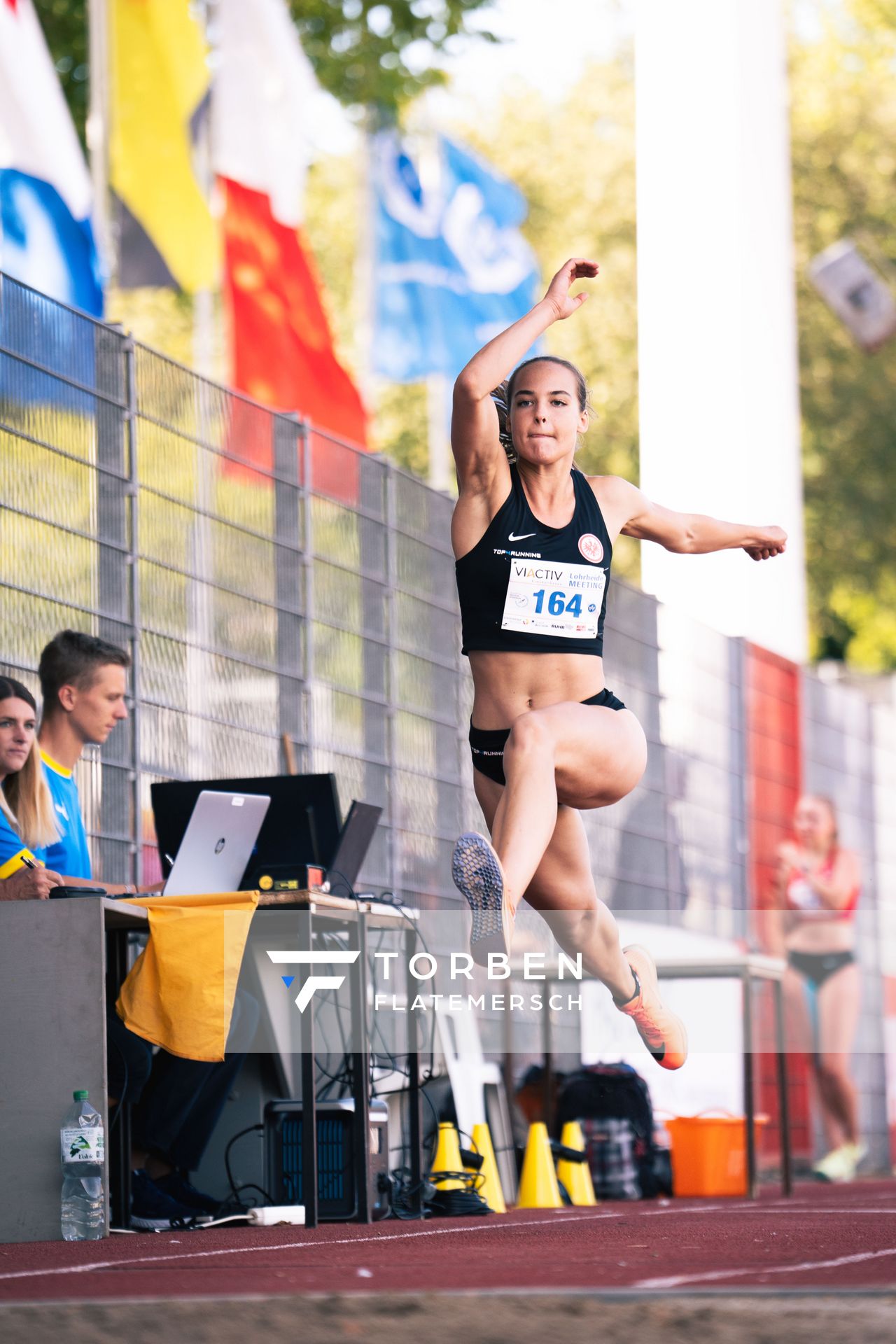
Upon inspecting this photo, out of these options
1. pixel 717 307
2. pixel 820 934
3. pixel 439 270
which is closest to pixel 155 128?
pixel 717 307

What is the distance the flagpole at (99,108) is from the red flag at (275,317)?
101 cm

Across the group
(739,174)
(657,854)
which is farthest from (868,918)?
(739,174)

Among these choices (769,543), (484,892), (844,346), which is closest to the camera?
(484,892)

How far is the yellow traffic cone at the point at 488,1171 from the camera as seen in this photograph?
822cm

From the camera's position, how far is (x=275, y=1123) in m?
7.07

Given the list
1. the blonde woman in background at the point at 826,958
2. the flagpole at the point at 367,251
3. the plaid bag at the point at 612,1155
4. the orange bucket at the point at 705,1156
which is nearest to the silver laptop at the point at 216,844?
the plaid bag at the point at 612,1155

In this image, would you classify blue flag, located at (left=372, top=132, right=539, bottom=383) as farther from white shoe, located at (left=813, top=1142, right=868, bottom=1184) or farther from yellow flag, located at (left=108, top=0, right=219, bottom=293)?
white shoe, located at (left=813, top=1142, right=868, bottom=1184)

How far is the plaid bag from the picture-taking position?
982cm

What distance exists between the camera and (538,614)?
18.1 ft

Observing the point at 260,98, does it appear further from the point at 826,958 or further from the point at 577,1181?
the point at 577,1181

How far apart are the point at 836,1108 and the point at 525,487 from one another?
8688mm

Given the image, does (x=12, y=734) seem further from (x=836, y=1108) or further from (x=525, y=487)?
(x=836, y=1108)

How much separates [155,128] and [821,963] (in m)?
8.13

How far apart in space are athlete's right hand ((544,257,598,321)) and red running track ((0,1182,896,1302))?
7.98ft
